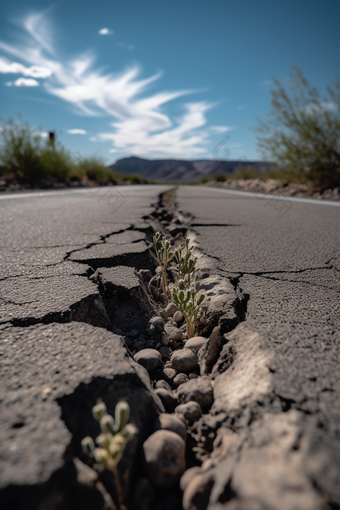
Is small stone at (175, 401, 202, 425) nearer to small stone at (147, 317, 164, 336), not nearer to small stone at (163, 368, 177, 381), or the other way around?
small stone at (163, 368, 177, 381)

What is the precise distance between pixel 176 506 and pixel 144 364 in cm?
56

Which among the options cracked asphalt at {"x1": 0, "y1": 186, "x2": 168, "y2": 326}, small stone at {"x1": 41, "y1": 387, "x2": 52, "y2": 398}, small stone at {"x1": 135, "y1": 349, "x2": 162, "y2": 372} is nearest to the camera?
small stone at {"x1": 41, "y1": 387, "x2": 52, "y2": 398}

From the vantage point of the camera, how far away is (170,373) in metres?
1.25

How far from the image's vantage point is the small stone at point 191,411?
3.20 feet

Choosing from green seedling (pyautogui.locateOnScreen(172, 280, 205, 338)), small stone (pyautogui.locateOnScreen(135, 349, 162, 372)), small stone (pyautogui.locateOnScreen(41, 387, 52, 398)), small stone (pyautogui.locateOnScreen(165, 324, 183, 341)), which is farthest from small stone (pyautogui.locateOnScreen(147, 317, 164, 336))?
small stone (pyautogui.locateOnScreen(41, 387, 52, 398))

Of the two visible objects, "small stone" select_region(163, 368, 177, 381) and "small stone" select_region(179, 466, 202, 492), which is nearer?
"small stone" select_region(179, 466, 202, 492)

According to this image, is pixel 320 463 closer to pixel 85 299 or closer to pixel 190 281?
pixel 85 299

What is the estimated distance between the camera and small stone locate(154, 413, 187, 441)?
35.0 inches

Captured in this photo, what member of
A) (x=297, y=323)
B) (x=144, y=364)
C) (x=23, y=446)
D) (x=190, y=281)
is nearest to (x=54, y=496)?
(x=23, y=446)

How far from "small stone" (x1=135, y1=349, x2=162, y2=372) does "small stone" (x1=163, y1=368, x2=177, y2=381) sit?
0.15ft

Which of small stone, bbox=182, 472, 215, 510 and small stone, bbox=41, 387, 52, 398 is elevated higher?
small stone, bbox=41, 387, 52, 398

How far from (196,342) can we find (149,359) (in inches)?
8.9

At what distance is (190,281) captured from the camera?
1.99m

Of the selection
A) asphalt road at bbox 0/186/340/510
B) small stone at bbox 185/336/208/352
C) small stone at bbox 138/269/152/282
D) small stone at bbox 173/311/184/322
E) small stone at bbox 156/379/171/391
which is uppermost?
asphalt road at bbox 0/186/340/510
